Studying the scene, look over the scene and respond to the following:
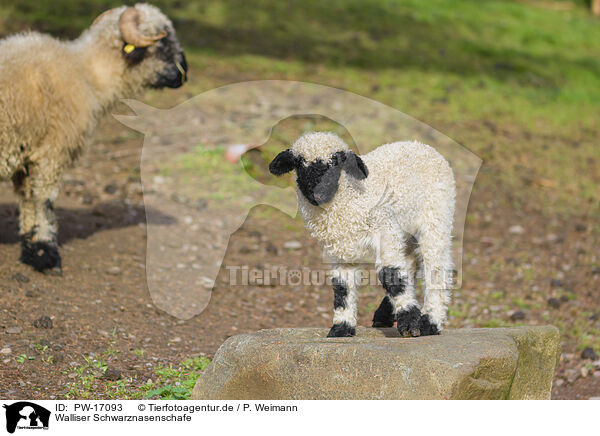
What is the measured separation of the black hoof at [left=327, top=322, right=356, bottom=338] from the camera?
18.5 ft

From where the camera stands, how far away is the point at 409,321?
5.41m

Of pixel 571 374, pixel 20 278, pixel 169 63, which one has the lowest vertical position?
pixel 571 374

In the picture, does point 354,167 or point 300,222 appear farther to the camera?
point 300,222

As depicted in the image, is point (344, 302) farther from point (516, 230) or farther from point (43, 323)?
point (516, 230)

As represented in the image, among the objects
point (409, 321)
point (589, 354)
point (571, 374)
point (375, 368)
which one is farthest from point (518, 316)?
point (375, 368)

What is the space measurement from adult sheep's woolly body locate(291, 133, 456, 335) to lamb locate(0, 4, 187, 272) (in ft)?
12.2

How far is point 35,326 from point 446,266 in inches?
154

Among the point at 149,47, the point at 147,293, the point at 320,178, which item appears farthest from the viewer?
the point at 149,47

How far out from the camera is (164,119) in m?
12.9

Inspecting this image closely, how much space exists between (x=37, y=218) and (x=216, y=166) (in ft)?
15.2

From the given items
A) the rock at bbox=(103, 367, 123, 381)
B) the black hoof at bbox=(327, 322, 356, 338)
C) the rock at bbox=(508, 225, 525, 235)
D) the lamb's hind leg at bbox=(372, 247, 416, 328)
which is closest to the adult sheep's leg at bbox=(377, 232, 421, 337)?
the black hoof at bbox=(327, 322, 356, 338)

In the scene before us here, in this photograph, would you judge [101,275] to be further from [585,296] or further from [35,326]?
[585,296]

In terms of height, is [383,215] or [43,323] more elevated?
[383,215]

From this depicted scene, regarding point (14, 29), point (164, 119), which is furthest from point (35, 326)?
point (14, 29)
